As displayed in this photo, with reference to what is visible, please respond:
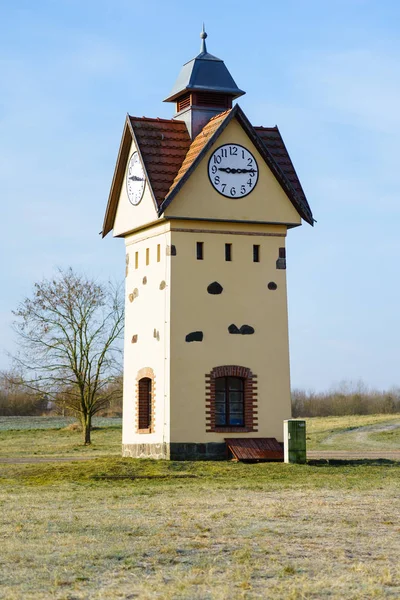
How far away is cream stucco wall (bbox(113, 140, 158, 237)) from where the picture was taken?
29312mm

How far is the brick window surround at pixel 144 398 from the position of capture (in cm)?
2906

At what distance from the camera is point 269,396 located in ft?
94.8

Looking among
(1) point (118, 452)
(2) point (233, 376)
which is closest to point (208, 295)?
(2) point (233, 376)

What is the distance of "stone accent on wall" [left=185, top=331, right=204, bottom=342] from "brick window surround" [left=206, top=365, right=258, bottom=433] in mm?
947

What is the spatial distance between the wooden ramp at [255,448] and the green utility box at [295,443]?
1236 millimetres

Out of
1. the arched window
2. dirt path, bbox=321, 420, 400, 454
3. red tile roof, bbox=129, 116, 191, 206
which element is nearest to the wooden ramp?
the arched window

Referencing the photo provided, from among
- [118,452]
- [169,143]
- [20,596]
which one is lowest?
[20,596]

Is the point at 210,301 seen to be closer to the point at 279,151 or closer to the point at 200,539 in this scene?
the point at 279,151

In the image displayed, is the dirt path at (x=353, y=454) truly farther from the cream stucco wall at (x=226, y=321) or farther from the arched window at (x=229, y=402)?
the arched window at (x=229, y=402)

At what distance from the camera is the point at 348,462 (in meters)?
26.5

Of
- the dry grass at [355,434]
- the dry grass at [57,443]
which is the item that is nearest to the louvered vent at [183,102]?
the dry grass at [57,443]

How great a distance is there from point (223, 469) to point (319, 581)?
46.9 ft

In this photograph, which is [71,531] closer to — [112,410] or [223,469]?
[223,469]

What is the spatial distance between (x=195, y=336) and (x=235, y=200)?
4044 mm
